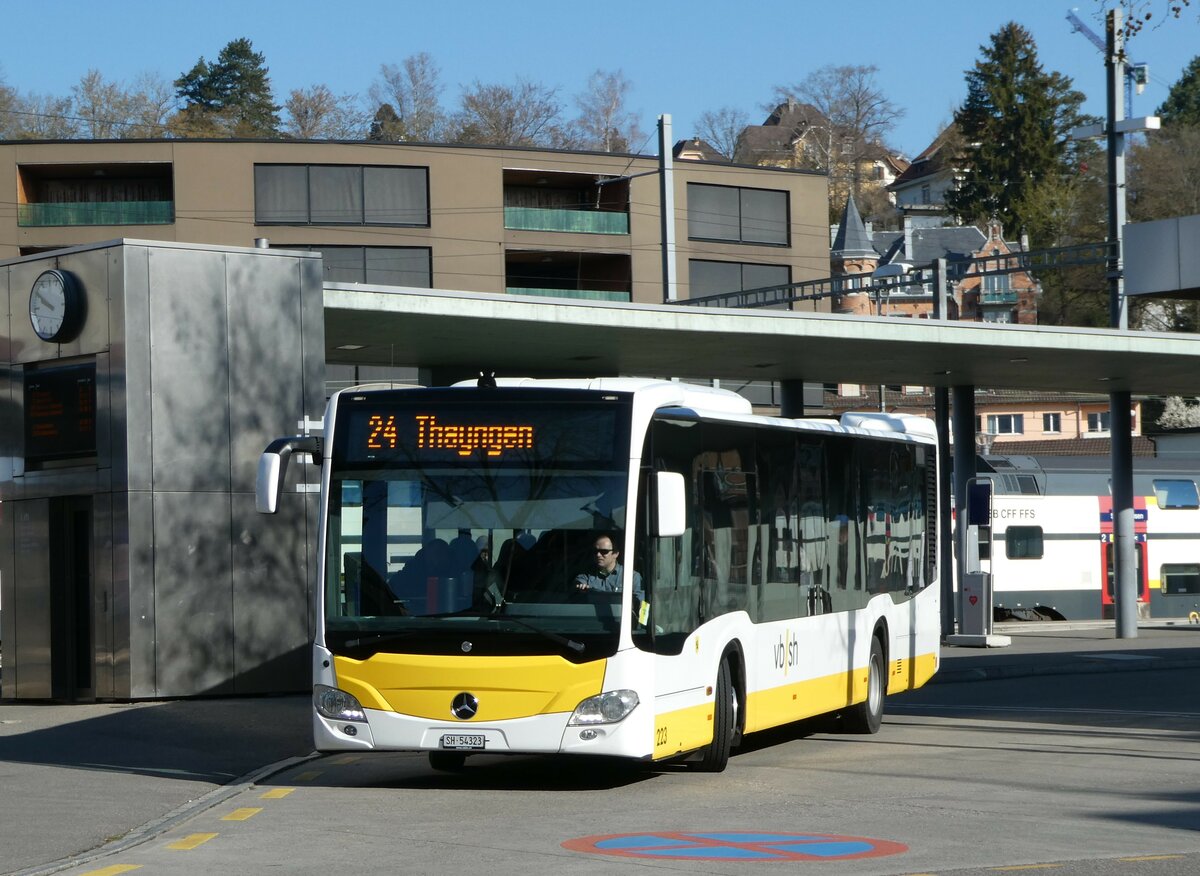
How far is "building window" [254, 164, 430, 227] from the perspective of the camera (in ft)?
199

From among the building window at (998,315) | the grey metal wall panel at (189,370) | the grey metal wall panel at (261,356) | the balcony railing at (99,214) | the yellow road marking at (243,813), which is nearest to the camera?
the yellow road marking at (243,813)

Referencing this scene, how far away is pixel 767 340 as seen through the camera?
88.1 ft

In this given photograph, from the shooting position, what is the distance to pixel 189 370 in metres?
20.9

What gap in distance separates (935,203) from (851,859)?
467ft

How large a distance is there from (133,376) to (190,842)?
1071 cm

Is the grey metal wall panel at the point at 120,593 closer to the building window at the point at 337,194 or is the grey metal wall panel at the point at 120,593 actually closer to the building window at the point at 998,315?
the building window at the point at 337,194

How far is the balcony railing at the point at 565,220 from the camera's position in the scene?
212 feet

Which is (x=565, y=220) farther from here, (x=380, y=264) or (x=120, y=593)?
(x=120, y=593)

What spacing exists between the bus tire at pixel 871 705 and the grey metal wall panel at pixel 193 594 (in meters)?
7.15

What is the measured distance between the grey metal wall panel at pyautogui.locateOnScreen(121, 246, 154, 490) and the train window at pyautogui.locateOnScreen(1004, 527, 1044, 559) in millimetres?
31476

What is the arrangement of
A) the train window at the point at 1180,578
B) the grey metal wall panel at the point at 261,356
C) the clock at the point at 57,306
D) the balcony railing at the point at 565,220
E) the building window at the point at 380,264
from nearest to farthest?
the clock at the point at 57,306
the grey metal wall panel at the point at 261,356
the train window at the point at 1180,578
the building window at the point at 380,264
the balcony railing at the point at 565,220

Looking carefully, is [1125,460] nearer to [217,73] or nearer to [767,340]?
[767,340]

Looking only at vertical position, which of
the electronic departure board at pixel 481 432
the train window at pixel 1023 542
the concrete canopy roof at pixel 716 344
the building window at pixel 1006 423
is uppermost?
the concrete canopy roof at pixel 716 344

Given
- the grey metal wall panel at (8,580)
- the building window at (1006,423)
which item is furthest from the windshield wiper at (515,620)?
the building window at (1006,423)
